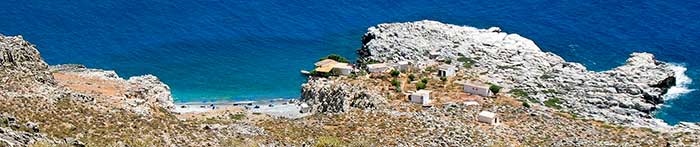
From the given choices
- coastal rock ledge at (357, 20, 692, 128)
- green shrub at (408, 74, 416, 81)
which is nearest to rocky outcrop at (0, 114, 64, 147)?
green shrub at (408, 74, 416, 81)

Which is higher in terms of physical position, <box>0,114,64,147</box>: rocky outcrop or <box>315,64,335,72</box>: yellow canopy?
<box>315,64,335,72</box>: yellow canopy

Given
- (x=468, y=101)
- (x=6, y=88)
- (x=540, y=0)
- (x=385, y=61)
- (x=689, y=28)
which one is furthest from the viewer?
(x=540, y=0)

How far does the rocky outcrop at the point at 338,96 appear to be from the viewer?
9000cm

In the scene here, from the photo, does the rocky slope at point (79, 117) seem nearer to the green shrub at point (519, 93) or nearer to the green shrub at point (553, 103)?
the green shrub at point (519, 93)

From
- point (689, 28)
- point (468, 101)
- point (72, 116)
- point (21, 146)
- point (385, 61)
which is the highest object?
point (689, 28)

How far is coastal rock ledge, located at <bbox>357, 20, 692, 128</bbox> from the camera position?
99.2 m

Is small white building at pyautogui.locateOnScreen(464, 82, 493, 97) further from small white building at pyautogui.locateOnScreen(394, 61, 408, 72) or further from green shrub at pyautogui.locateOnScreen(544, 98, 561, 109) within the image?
small white building at pyautogui.locateOnScreen(394, 61, 408, 72)

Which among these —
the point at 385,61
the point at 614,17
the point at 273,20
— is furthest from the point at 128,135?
the point at 614,17

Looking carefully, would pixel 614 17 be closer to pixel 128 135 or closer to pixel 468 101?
pixel 468 101

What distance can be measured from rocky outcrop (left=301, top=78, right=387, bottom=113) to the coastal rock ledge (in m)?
11.5

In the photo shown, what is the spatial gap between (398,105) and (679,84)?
41.2 m

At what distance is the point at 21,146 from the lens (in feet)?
154

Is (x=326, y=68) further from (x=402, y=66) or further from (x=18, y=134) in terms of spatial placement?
(x=18, y=134)

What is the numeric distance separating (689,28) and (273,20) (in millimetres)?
62753
